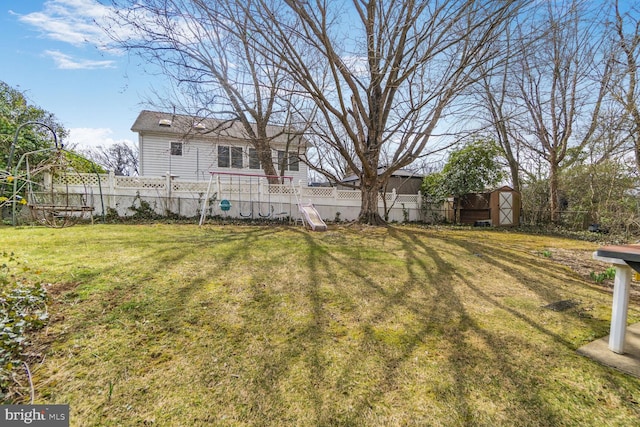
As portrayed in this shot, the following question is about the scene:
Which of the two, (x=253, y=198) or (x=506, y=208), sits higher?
(x=253, y=198)

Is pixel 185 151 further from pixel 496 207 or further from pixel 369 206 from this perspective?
pixel 496 207

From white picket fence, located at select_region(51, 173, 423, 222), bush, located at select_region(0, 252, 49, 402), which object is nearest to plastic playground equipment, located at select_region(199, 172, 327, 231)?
white picket fence, located at select_region(51, 173, 423, 222)

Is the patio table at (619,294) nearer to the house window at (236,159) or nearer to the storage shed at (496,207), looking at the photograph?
the storage shed at (496,207)

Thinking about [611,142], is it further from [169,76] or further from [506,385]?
[169,76]

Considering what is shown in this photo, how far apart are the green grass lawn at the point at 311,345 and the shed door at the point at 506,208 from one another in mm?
9030

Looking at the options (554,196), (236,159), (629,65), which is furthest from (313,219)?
(554,196)

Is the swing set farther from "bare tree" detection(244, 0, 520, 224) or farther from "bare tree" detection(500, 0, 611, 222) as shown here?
"bare tree" detection(500, 0, 611, 222)

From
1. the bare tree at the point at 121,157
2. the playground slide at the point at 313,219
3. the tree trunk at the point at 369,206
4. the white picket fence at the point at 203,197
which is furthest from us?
the bare tree at the point at 121,157

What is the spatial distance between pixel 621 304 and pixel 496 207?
455 inches

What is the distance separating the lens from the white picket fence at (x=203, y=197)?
28.5ft

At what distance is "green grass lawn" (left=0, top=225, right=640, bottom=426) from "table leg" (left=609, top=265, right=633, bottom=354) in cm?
30

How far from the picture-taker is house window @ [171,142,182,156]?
14445 millimetres

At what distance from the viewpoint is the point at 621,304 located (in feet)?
7.26

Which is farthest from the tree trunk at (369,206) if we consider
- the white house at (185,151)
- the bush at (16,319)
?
the bush at (16,319)
